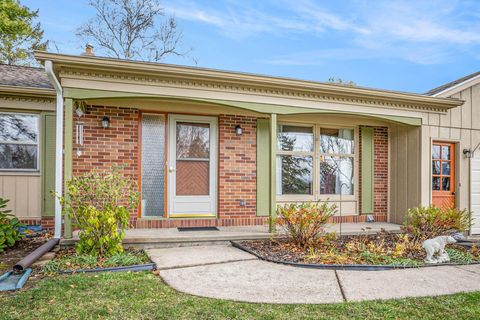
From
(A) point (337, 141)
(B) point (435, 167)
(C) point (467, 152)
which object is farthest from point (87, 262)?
(C) point (467, 152)

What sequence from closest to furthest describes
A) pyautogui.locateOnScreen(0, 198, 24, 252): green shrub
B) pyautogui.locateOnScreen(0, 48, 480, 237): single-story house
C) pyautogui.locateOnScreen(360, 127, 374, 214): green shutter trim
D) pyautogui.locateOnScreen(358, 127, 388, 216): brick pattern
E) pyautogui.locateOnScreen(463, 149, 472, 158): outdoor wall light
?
1. pyautogui.locateOnScreen(0, 198, 24, 252): green shrub
2. pyautogui.locateOnScreen(0, 48, 480, 237): single-story house
3. pyautogui.locateOnScreen(463, 149, 472, 158): outdoor wall light
4. pyautogui.locateOnScreen(360, 127, 374, 214): green shutter trim
5. pyautogui.locateOnScreen(358, 127, 388, 216): brick pattern

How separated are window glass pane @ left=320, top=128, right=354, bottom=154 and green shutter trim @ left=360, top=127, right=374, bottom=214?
28cm

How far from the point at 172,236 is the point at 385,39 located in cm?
1430

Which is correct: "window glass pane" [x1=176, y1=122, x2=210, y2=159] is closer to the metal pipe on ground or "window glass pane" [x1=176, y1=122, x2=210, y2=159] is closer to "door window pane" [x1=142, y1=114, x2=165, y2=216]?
"door window pane" [x1=142, y1=114, x2=165, y2=216]

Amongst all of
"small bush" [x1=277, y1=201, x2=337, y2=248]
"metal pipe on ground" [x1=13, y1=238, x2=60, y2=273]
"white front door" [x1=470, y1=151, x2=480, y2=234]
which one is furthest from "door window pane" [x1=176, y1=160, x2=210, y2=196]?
"white front door" [x1=470, y1=151, x2=480, y2=234]

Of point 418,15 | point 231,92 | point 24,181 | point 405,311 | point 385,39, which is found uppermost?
point 385,39

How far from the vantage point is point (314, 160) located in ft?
24.0

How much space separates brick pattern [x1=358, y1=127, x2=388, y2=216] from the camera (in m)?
7.62

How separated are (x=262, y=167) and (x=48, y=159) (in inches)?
164

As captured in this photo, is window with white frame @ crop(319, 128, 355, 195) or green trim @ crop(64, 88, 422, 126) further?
window with white frame @ crop(319, 128, 355, 195)

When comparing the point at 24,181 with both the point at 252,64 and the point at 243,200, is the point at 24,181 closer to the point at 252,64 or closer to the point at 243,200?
the point at 243,200

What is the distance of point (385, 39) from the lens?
15359mm

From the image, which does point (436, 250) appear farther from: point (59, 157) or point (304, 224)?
point (59, 157)

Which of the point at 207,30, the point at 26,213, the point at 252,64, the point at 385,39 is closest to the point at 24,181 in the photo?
the point at 26,213
